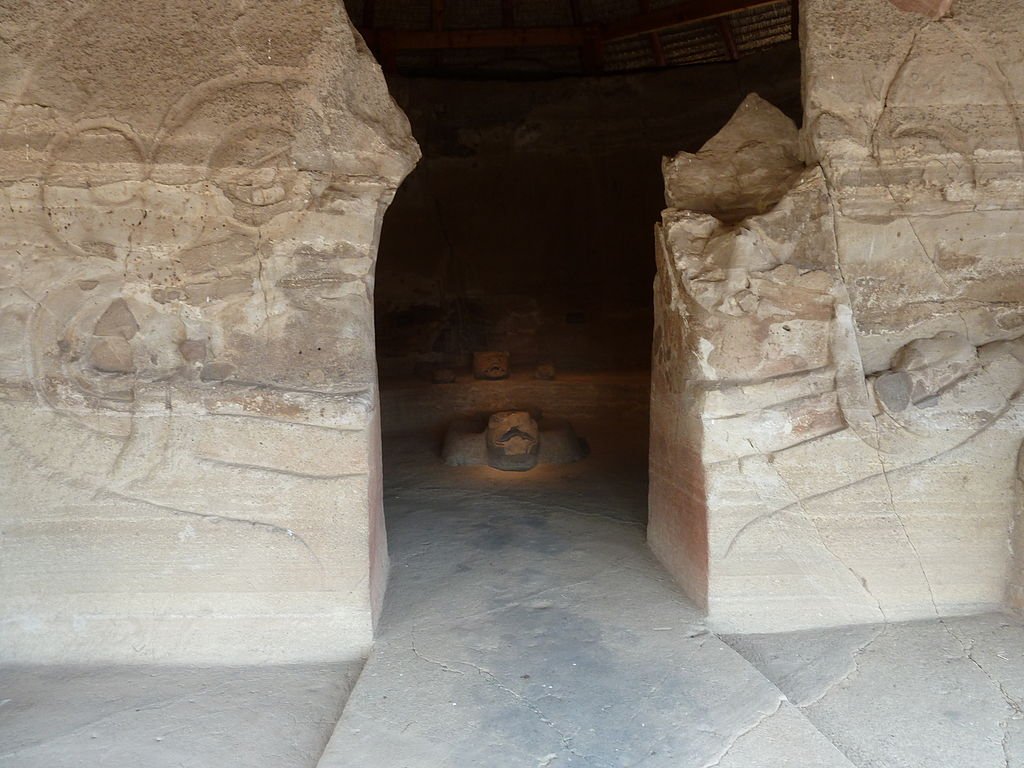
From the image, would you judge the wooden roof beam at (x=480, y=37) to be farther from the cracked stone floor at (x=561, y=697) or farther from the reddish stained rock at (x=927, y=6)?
the cracked stone floor at (x=561, y=697)

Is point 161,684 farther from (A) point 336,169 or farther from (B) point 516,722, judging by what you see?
(A) point 336,169

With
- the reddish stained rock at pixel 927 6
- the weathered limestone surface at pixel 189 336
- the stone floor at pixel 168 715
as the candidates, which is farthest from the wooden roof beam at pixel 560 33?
the stone floor at pixel 168 715

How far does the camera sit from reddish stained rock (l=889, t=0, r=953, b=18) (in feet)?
9.44

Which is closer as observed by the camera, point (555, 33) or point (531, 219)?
point (555, 33)

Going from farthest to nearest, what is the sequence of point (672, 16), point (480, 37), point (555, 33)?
point (555, 33) < point (480, 37) < point (672, 16)

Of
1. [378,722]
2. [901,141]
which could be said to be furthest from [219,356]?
[901,141]

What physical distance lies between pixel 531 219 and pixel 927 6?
5976mm

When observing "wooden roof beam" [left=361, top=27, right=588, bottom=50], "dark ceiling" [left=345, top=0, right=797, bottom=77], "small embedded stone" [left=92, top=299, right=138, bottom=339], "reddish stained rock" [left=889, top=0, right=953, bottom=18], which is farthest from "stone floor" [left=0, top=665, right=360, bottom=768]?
"wooden roof beam" [left=361, top=27, right=588, bottom=50]

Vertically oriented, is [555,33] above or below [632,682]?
above

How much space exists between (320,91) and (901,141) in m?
2.27

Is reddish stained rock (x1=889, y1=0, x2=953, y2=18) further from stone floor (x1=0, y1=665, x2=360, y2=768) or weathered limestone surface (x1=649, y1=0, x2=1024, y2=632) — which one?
stone floor (x1=0, y1=665, x2=360, y2=768)

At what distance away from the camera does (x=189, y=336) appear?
2779 mm

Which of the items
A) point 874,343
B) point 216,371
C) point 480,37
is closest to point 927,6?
point 874,343

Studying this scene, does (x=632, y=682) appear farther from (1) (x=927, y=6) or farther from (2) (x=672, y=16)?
(2) (x=672, y=16)
